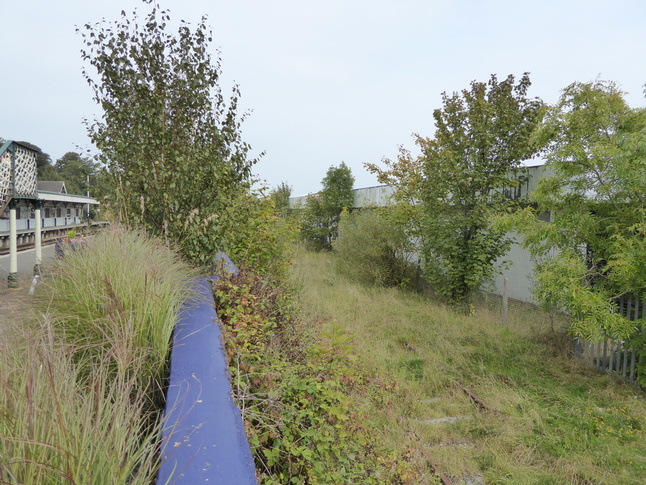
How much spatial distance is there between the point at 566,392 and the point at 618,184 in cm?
314

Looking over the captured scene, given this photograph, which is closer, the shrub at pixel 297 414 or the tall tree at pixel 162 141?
the shrub at pixel 297 414

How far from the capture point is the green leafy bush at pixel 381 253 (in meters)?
13.9

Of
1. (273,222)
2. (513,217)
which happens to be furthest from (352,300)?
(513,217)

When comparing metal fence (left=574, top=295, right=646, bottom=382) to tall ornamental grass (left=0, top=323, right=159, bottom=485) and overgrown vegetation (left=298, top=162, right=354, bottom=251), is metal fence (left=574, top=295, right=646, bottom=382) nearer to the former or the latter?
tall ornamental grass (left=0, top=323, right=159, bottom=485)

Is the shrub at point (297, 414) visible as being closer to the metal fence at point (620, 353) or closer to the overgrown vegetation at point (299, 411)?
the overgrown vegetation at point (299, 411)

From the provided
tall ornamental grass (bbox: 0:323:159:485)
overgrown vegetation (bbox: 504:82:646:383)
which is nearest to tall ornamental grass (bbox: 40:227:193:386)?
tall ornamental grass (bbox: 0:323:159:485)

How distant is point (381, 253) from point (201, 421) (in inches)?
486

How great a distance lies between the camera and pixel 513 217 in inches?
282

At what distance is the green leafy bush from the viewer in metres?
13.9

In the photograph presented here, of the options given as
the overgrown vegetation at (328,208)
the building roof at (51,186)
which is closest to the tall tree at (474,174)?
the overgrown vegetation at (328,208)

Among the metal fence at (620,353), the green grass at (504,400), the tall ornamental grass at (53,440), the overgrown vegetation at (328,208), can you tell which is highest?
the overgrown vegetation at (328,208)

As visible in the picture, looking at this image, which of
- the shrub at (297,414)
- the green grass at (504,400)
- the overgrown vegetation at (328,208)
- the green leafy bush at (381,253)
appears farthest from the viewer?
the overgrown vegetation at (328,208)

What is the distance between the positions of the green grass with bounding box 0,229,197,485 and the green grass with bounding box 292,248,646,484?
8.41ft

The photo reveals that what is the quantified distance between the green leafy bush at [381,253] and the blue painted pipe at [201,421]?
1106 centimetres
